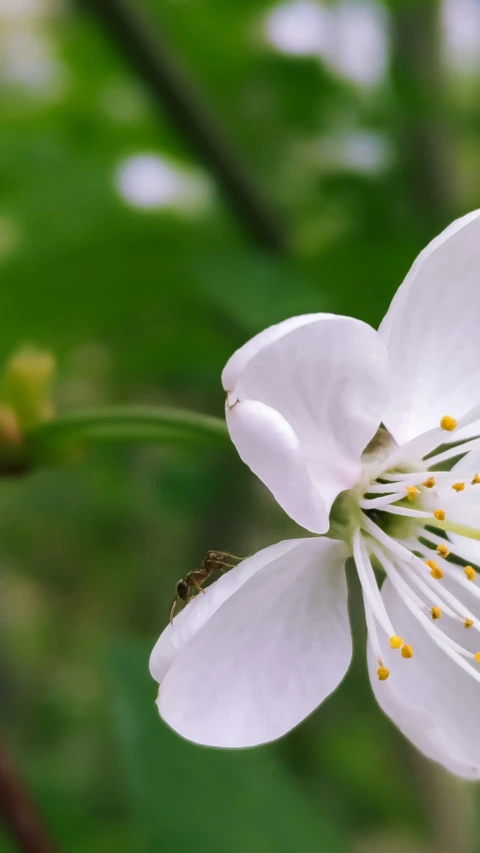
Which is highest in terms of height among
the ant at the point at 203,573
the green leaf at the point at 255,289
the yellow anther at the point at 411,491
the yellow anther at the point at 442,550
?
the green leaf at the point at 255,289

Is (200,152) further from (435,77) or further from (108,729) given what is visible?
(108,729)

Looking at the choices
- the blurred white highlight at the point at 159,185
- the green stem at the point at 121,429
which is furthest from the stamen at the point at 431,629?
the blurred white highlight at the point at 159,185

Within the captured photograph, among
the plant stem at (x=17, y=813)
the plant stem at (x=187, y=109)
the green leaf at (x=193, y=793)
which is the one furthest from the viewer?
the plant stem at (x=187, y=109)

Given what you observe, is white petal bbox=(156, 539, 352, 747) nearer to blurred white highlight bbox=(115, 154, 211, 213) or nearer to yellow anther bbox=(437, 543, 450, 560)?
yellow anther bbox=(437, 543, 450, 560)

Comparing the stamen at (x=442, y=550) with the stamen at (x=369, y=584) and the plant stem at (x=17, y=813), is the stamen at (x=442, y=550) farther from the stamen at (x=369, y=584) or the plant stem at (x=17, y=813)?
the plant stem at (x=17, y=813)

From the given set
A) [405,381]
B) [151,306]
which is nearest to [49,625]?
[151,306]

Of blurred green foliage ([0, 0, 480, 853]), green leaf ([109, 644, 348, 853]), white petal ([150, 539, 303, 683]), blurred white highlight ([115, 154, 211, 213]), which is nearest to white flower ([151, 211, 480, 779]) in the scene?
white petal ([150, 539, 303, 683])

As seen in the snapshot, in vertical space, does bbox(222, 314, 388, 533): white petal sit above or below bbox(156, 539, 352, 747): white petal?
above
